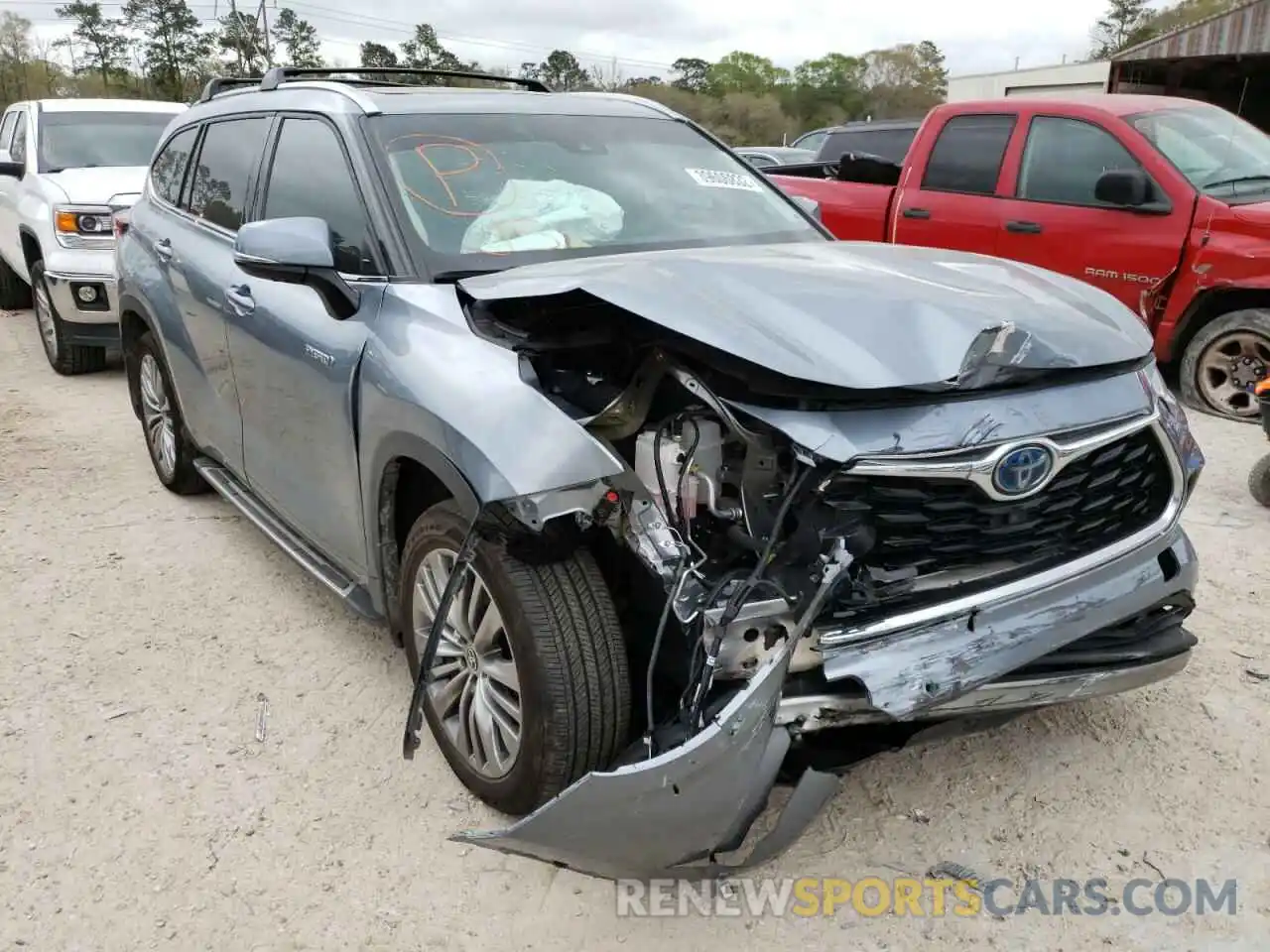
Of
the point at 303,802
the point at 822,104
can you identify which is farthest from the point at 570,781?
the point at 822,104

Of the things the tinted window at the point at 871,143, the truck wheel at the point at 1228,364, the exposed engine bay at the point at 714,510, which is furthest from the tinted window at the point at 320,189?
the tinted window at the point at 871,143

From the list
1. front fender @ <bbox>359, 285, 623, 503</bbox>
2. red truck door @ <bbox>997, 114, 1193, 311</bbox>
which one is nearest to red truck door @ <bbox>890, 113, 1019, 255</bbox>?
red truck door @ <bbox>997, 114, 1193, 311</bbox>

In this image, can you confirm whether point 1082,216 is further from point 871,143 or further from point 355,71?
point 355,71

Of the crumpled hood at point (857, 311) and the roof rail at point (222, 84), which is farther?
A: the roof rail at point (222, 84)

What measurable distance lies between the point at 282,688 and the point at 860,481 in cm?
211

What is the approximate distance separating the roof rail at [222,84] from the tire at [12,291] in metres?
5.93

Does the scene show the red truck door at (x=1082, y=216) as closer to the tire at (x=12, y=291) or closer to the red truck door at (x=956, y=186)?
the red truck door at (x=956, y=186)

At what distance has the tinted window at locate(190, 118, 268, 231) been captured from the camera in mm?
3732

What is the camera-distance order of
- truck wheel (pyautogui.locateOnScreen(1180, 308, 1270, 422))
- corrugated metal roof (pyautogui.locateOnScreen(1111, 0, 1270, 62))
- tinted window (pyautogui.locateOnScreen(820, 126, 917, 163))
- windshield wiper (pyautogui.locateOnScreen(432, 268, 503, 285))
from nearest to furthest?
windshield wiper (pyautogui.locateOnScreen(432, 268, 503, 285)) < truck wheel (pyautogui.locateOnScreen(1180, 308, 1270, 422)) < tinted window (pyautogui.locateOnScreen(820, 126, 917, 163)) < corrugated metal roof (pyautogui.locateOnScreen(1111, 0, 1270, 62))

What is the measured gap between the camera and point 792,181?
8.14m

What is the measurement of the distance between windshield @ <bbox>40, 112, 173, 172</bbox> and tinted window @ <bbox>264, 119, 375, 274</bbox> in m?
5.38

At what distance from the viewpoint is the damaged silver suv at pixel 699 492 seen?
6.75 feet

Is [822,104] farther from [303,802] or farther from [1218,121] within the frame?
[303,802]

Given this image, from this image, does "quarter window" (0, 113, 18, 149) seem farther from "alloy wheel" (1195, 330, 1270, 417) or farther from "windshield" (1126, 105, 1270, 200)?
"alloy wheel" (1195, 330, 1270, 417)
